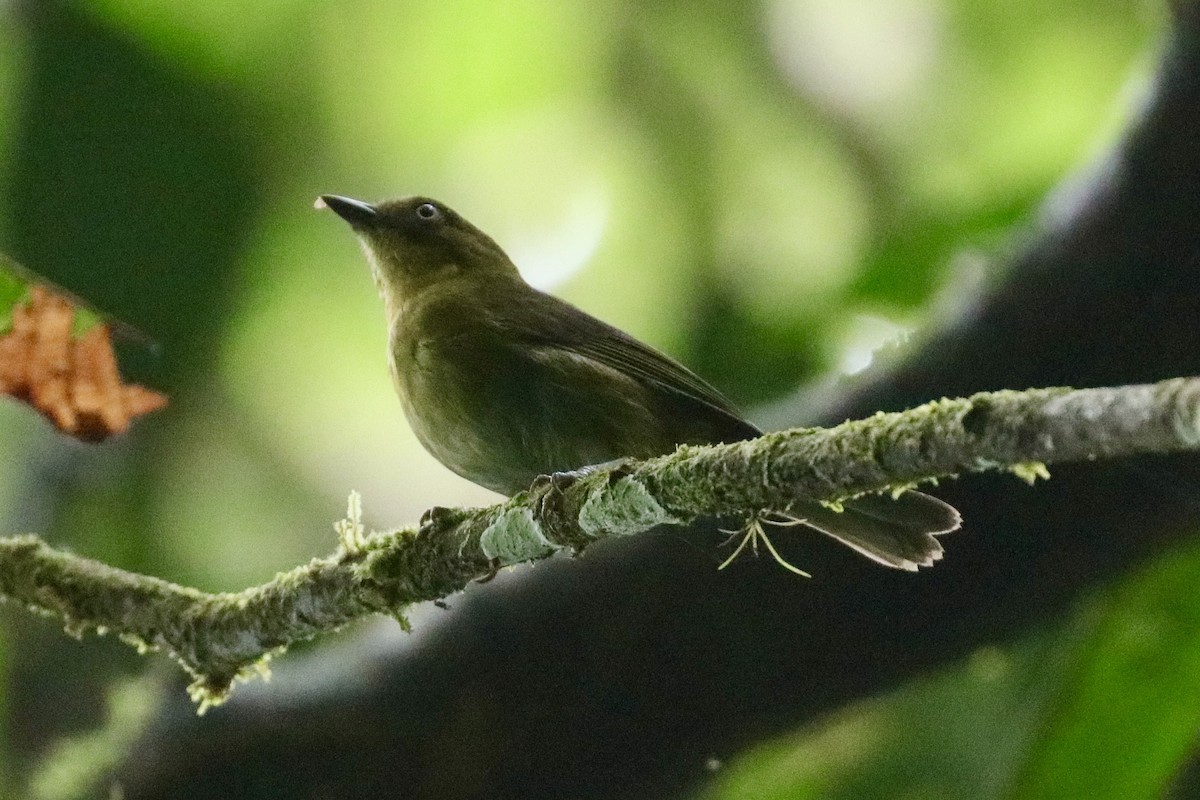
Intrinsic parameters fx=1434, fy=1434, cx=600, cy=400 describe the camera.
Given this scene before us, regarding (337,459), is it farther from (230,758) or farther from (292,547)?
(230,758)

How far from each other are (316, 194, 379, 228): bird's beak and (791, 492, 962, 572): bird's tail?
173cm

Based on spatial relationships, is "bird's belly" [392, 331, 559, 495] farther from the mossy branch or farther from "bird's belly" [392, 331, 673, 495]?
the mossy branch

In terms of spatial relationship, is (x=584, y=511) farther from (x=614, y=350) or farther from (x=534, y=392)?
(x=614, y=350)

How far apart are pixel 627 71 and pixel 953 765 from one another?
252cm

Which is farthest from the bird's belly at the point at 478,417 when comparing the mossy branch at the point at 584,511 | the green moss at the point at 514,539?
the green moss at the point at 514,539

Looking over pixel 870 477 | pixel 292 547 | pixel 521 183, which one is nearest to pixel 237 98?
pixel 521 183

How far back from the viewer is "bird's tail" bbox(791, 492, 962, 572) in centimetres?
255

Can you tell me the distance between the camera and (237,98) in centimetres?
425

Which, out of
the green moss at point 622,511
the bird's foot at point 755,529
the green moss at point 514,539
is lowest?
the green moss at point 514,539

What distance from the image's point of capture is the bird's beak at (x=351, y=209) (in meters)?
3.92

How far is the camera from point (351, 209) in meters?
4.00

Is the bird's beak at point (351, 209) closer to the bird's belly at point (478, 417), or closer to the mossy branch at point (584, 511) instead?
the bird's belly at point (478, 417)

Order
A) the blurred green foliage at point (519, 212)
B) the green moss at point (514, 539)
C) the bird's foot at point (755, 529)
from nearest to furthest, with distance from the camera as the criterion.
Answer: the bird's foot at point (755, 529) < the green moss at point (514, 539) < the blurred green foliage at point (519, 212)

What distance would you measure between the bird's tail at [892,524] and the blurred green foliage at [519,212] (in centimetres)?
66
